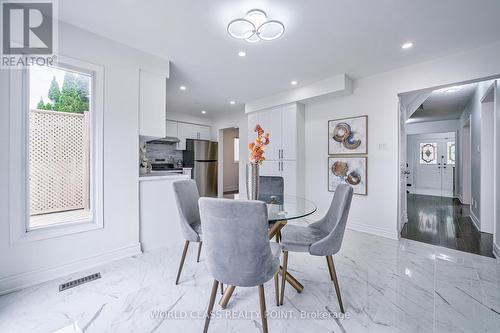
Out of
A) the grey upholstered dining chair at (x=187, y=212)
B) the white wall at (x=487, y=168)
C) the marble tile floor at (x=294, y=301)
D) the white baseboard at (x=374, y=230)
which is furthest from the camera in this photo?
the white wall at (x=487, y=168)

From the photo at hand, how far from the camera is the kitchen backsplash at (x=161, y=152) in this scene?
5.62m

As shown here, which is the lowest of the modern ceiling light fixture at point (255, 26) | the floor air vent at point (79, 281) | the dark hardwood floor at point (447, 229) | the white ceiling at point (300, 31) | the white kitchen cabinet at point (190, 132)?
the floor air vent at point (79, 281)

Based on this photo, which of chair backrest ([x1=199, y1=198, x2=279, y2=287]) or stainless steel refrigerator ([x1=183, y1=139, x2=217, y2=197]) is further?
stainless steel refrigerator ([x1=183, y1=139, x2=217, y2=197])

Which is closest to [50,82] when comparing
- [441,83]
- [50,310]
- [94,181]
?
[94,181]

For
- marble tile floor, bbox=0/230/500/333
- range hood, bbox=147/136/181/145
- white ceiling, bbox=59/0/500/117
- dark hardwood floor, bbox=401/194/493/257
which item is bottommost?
marble tile floor, bbox=0/230/500/333

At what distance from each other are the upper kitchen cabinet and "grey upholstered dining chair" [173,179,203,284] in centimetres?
94

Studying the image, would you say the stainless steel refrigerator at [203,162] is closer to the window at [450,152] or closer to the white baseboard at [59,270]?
the white baseboard at [59,270]

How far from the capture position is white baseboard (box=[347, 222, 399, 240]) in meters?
3.13

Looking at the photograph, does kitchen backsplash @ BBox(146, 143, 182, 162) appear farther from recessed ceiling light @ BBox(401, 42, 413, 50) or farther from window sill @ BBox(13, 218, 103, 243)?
recessed ceiling light @ BBox(401, 42, 413, 50)

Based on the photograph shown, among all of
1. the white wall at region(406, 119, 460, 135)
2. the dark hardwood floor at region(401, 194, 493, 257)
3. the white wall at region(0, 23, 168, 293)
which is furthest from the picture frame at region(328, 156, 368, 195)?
the white wall at region(406, 119, 460, 135)

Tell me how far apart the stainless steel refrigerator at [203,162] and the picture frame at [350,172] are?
3.54m

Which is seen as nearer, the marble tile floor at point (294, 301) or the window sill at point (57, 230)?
the marble tile floor at point (294, 301)

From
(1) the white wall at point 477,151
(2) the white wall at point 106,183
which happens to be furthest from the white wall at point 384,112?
(2) the white wall at point 106,183

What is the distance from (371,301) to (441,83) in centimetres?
282
